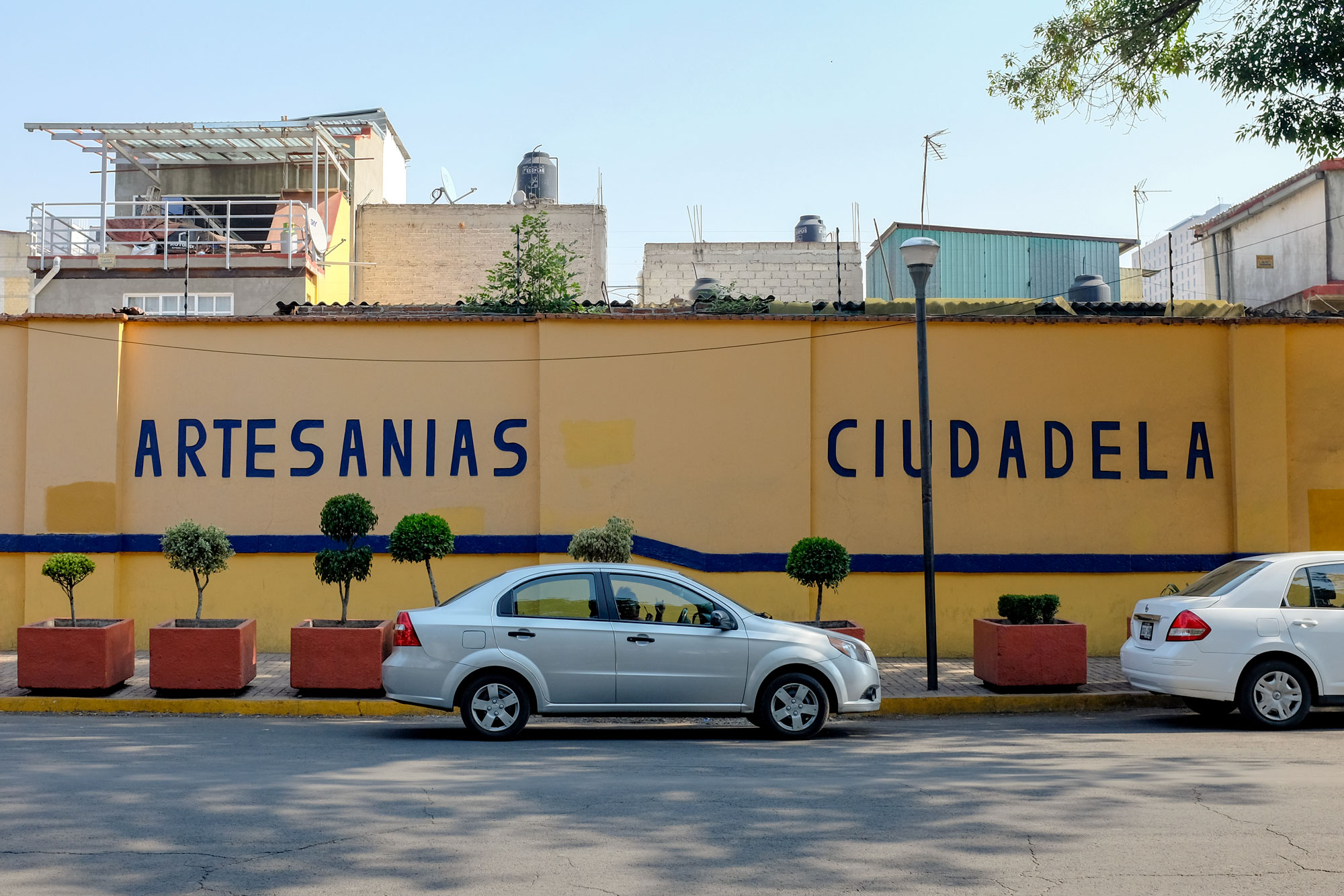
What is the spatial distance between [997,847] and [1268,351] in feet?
37.7

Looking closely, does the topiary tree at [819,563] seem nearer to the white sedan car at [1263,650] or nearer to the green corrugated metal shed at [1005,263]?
the white sedan car at [1263,650]

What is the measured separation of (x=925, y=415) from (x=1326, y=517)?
6.40 metres

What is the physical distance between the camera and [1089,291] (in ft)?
70.3

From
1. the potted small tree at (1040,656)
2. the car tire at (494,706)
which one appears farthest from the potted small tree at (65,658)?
the potted small tree at (1040,656)

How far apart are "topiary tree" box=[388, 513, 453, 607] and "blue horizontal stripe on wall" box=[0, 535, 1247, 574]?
226cm

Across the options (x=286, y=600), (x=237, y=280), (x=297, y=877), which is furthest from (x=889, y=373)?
(x=237, y=280)

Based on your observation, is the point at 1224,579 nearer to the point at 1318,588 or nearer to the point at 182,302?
the point at 1318,588

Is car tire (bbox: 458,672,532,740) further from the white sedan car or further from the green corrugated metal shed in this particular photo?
the green corrugated metal shed

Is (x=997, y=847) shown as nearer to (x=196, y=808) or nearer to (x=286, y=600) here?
(x=196, y=808)

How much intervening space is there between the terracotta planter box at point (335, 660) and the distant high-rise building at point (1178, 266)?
2342cm

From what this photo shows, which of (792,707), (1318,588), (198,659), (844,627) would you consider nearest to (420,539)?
(198,659)

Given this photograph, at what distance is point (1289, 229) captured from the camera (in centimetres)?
2503

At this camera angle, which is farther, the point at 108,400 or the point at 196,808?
the point at 108,400

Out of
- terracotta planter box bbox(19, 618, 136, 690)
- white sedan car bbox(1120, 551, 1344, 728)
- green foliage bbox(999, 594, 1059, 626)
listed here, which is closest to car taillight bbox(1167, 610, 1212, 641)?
white sedan car bbox(1120, 551, 1344, 728)
